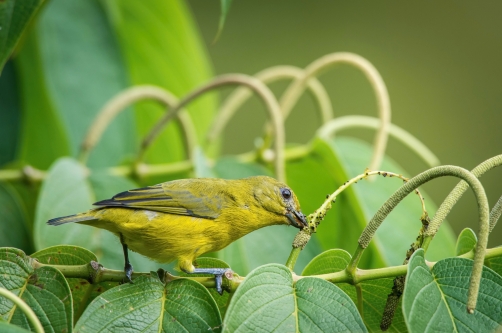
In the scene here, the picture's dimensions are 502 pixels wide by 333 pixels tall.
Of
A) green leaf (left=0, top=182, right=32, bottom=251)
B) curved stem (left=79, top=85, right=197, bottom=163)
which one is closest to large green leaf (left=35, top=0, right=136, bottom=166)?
curved stem (left=79, top=85, right=197, bottom=163)

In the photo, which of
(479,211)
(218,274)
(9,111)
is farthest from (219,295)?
(9,111)

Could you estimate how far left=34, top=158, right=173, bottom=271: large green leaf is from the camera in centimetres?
253

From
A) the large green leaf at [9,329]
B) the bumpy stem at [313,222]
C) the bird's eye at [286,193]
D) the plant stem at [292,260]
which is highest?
the bumpy stem at [313,222]

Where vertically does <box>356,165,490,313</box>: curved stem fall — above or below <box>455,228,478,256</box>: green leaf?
above

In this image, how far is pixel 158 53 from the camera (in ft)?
12.7

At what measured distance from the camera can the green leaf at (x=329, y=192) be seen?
2.73 meters

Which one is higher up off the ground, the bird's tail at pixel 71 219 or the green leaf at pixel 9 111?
the green leaf at pixel 9 111

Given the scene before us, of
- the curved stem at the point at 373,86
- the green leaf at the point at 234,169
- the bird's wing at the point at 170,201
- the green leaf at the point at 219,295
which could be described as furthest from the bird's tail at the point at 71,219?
the curved stem at the point at 373,86

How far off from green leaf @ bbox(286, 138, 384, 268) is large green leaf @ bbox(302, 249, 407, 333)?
869 mm

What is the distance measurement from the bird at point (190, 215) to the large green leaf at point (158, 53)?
1122 millimetres

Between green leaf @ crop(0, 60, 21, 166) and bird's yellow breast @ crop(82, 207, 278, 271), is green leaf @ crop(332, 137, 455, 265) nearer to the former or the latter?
bird's yellow breast @ crop(82, 207, 278, 271)

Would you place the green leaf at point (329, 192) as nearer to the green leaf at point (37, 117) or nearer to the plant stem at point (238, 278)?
the plant stem at point (238, 278)

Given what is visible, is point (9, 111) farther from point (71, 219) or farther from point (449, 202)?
point (449, 202)

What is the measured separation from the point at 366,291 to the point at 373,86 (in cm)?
151
